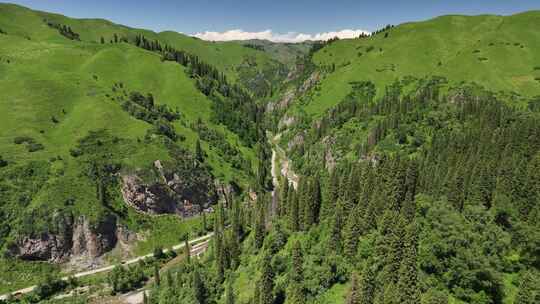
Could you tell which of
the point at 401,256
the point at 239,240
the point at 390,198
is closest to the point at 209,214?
the point at 239,240

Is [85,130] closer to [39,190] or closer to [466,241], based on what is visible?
[39,190]

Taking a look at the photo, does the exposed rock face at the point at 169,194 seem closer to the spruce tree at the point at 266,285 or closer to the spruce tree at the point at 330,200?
the spruce tree at the point at 330,200

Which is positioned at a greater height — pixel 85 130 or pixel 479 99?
pixel 479 99

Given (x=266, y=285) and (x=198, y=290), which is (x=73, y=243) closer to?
(x=198, y=290)

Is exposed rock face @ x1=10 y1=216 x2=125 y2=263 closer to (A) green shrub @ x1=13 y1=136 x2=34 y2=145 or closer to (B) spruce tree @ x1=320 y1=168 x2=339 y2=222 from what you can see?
(A) green shrub @ x1=13 y1=136 x2=34 y2=145

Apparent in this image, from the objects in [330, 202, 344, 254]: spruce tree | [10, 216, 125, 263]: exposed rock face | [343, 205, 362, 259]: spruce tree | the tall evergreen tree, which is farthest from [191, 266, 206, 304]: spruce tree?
[10, 216, 125, 263]: exposed rock face

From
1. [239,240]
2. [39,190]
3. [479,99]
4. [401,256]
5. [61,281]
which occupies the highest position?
[479,99]

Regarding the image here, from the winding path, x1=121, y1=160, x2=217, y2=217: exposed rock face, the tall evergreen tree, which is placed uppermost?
the tall evergreen tree

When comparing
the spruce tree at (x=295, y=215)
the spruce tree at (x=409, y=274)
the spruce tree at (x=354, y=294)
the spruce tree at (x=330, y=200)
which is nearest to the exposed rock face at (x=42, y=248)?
the spruce tree at (x=295, y=215)

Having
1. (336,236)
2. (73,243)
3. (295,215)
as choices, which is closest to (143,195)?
(73,243)
